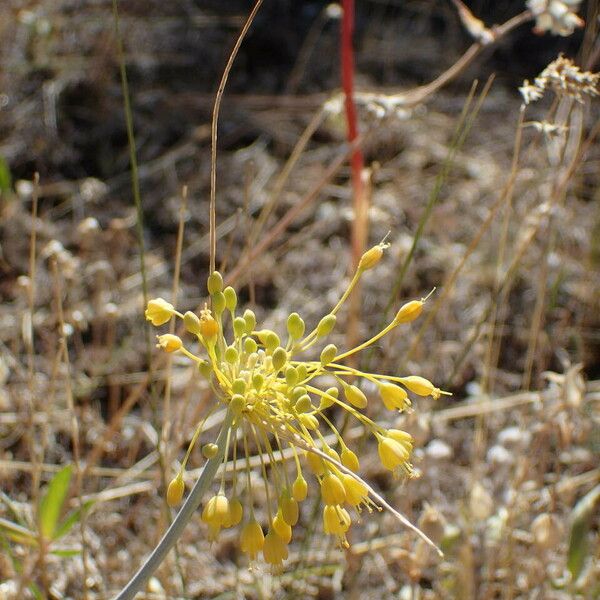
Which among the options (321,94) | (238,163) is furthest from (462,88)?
(238,163)

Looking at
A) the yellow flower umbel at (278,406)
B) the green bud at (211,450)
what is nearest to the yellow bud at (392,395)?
the yellow flower umbel at (278,406)

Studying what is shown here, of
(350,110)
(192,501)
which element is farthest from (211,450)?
(350,110)

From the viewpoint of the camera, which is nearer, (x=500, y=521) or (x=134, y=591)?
(x=134, y=591)

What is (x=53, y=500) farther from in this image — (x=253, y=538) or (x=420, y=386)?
(x=420, y=386)

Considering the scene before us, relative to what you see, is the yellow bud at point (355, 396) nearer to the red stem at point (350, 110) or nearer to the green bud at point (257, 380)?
the green bud at point (257, 380)

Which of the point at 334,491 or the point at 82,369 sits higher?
the point at 334,491

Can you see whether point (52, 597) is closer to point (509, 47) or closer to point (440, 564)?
point (440, 564)
